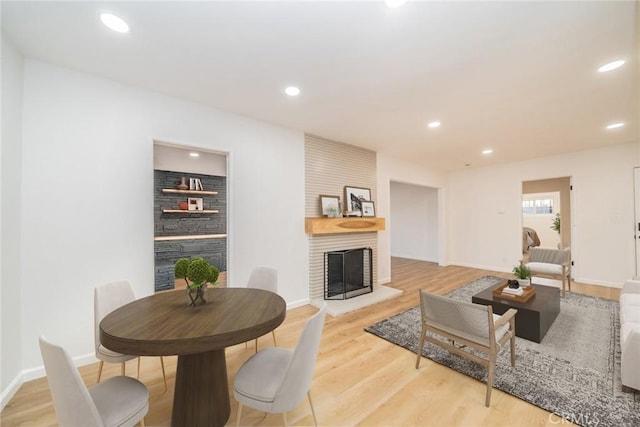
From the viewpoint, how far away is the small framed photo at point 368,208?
4.64 metres

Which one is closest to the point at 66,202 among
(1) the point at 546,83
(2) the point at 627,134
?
(1) the point at 546,83

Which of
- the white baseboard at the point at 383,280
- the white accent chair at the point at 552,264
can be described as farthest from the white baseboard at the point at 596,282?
the white baseboard at the point at 383,280

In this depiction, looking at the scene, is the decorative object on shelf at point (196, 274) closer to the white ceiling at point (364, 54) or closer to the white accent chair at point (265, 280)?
the white accent chair at point (265, 280)

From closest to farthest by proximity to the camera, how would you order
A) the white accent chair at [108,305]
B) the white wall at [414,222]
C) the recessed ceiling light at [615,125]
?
the white accent chair at [108,305], the recessed ceiling light at [615,125], the white wall at [414,222]

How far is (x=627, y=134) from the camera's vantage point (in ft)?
13.0

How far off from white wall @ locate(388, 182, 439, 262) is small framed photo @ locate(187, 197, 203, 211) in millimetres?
5151

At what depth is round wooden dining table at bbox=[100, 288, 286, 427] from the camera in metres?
1.21

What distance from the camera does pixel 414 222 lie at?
791cm

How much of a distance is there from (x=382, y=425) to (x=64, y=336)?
8.96ft

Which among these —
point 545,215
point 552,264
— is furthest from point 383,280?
point 545,215

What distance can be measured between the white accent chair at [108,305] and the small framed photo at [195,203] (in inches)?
115

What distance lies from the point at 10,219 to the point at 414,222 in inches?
317

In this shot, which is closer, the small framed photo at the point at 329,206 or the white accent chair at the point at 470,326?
the white accent chair at the point at 470,326

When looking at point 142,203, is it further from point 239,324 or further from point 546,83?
point 546,83
